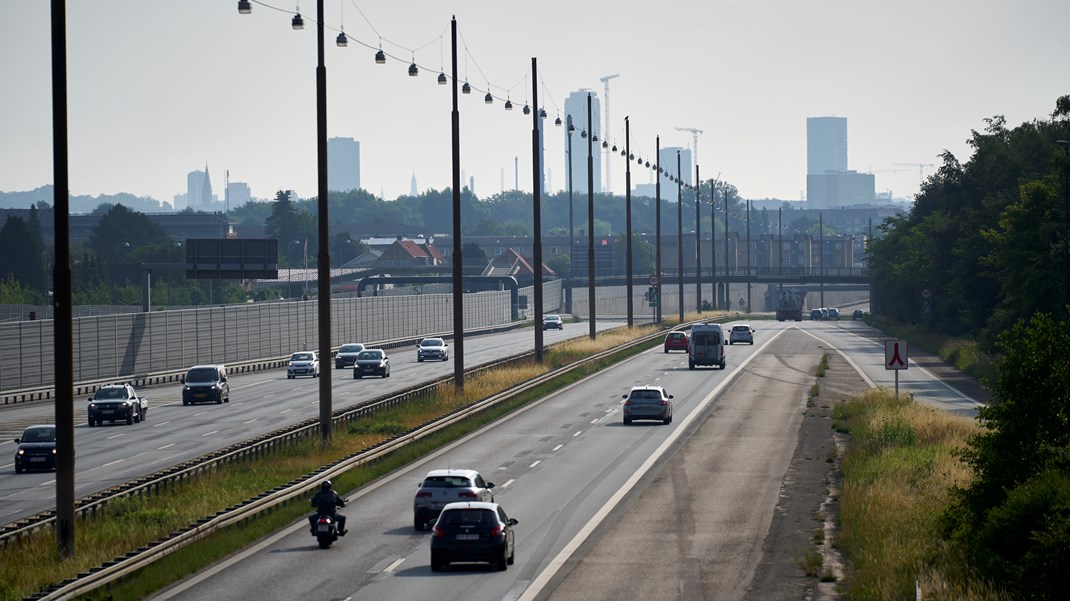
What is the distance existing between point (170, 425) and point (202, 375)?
1274cm

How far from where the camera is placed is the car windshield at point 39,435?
4425 cm

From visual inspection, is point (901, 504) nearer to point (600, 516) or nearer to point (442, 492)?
point (600, 516)

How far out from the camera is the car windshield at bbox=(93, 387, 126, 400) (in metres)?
59.7

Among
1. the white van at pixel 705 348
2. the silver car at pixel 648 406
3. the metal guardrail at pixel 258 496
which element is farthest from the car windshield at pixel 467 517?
the white van at pixel 705 348

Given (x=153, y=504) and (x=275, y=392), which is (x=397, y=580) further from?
(x=275, y=392)

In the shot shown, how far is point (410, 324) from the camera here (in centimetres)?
13212

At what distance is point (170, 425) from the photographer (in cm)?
5800

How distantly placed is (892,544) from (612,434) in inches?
1010

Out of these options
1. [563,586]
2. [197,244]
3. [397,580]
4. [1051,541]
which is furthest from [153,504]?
[197,244]

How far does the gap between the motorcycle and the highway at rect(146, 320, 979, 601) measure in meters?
0.21

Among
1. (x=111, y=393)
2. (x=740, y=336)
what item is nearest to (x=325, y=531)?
(x=111, y=393)

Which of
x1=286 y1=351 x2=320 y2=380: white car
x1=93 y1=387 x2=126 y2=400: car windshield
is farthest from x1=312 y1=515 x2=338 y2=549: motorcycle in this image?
x1=286 y1=351 x2=320 y2=380: white car

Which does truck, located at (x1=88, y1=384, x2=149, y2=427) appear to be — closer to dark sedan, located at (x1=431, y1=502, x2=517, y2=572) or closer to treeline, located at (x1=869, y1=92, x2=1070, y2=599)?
treeline, located at (x1=869, y1=92, x2=1070, y2=599)

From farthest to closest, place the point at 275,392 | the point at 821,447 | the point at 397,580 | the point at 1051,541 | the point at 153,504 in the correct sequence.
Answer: the point at 275,392 < the point at 821,447 < the point at 153,504 < the point at 397,580 < the point at 1051,541
